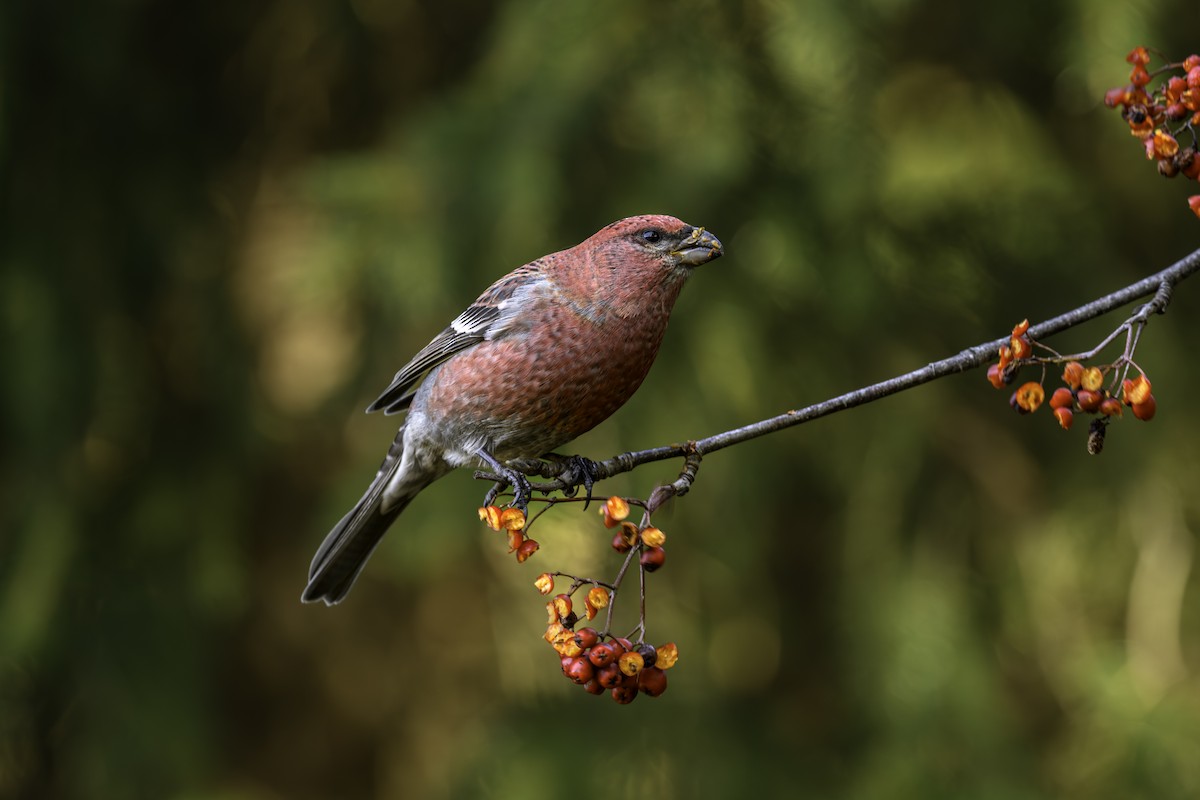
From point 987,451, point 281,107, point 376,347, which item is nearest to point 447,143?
point 376,347

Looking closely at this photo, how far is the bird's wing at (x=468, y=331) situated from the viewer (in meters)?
2.27

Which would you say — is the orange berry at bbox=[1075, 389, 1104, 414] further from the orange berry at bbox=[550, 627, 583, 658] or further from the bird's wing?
the bird's wing

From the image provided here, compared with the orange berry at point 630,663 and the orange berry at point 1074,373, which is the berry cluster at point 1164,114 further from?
the orange berry at point 630,663

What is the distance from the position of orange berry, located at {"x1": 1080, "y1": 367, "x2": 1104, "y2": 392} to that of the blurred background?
1.79m

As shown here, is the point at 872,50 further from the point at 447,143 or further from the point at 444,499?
the point at 444,499

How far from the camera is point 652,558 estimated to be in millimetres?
1500

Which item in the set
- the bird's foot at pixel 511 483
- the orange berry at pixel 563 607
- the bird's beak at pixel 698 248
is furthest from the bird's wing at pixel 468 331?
the orange berry at pixel 563 607

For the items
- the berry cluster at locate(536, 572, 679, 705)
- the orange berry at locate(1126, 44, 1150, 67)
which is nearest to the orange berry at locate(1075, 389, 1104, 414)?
the orange berry at locate(1126, 44, 1150, 67)

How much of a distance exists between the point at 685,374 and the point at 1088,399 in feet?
6.37

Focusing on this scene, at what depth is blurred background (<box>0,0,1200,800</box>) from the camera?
3.42 meters

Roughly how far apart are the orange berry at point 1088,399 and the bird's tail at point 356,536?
155cm

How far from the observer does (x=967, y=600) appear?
397 centimetres

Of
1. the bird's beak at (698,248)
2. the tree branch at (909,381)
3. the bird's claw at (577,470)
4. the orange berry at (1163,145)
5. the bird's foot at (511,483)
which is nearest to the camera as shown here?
the tree branch at (909,381)

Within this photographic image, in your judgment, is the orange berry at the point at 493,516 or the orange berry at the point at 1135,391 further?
the orange berry at the point at 493,516
